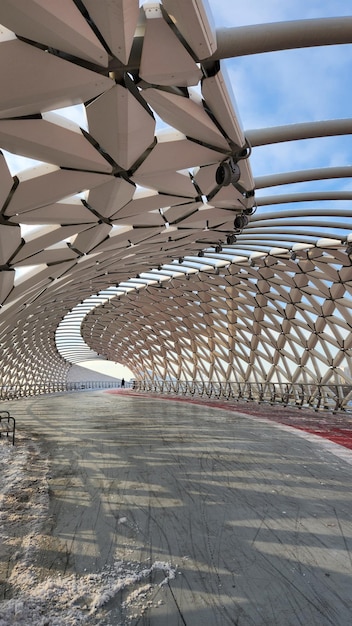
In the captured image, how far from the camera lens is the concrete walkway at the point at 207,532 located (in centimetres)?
407

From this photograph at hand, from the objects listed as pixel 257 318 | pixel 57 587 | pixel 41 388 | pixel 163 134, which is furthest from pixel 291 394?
pixel 41 388

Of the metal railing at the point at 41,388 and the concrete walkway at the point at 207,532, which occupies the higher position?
the metal railing at the point at 41,388

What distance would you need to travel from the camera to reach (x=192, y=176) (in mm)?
11148

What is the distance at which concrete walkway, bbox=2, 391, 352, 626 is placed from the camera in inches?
→ 160

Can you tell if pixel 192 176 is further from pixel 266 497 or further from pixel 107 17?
pixel 266 497

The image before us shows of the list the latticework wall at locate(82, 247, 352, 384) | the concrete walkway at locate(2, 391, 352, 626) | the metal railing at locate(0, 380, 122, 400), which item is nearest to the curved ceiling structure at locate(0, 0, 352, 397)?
the latticework wall at locate(82, 247, 352, 384)

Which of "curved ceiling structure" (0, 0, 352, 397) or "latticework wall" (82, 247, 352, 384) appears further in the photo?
"latticework wall" (82, 247, 352, 384)

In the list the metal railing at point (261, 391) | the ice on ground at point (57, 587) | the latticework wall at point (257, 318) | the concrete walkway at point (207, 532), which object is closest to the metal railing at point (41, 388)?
the metal railing at point (261, 391)

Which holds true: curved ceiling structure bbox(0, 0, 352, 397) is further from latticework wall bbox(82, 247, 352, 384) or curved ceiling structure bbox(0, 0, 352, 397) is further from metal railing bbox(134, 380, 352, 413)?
metal railing bbox(134, 380, 352, 413)

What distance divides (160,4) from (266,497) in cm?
854

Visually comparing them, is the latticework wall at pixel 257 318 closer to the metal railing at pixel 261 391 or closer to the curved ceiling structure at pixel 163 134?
the metal railing at pixel 261 391

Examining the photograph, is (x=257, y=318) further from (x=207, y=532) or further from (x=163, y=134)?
(x=207, y=532)

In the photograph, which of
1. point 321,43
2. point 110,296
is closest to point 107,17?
point 321,43

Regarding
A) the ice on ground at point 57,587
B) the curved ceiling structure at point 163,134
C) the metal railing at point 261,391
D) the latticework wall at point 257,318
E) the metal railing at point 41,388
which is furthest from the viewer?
the metal railing at point 41,388
